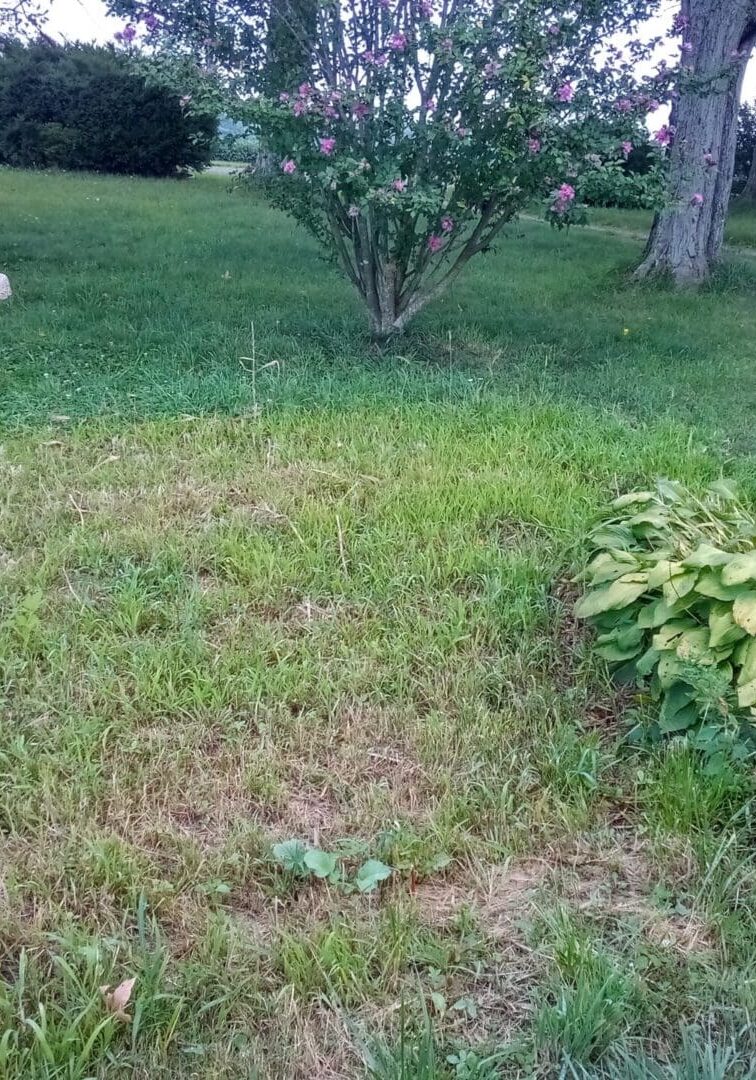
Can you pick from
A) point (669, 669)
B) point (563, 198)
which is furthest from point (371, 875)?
point (563, 198)

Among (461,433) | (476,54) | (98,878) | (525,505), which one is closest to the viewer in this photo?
(98,878)

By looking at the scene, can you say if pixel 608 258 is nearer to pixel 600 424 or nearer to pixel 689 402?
pixel 689 402

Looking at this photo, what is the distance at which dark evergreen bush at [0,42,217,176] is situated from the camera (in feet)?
62.2

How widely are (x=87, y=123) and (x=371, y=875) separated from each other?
2095cm

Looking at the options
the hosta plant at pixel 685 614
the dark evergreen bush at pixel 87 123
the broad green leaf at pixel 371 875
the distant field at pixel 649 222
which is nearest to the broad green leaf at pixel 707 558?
the hosta plant at pixel 685 614

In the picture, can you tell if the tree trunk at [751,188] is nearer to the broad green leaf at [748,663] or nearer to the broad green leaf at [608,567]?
the broad green leaf at [608,567]

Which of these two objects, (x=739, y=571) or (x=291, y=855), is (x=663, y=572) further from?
(x=291, y=855)

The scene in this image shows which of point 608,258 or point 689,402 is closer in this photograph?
point 689,402

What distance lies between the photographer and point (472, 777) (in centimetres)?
219

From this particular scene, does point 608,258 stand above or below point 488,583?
above

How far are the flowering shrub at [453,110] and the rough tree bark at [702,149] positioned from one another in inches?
95.6

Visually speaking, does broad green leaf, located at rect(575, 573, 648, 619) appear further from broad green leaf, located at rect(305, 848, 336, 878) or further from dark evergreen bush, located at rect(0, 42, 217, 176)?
dark evergreen bush, located at rect(0, 42, 217, 176)

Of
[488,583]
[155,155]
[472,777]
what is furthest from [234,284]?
[155,155]

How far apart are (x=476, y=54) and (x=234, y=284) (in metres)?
3.49
